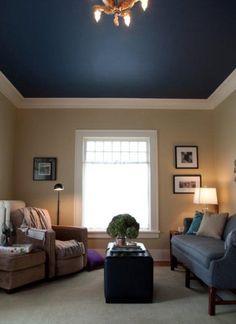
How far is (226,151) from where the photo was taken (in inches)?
183

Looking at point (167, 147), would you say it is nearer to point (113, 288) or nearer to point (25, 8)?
point (113, 288)

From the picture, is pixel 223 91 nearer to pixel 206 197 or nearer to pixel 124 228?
pixel 206 197

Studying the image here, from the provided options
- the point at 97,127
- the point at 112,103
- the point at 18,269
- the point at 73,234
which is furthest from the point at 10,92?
the point at 18,269

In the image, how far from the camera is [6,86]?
4477 mm

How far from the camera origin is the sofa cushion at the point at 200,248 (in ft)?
9.13

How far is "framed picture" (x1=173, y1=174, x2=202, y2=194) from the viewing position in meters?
5.07

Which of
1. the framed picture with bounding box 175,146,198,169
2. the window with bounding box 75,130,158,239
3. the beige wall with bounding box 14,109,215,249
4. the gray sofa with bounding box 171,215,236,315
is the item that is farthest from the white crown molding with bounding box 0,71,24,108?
the gray sofa with bounding box 171,215,236,315

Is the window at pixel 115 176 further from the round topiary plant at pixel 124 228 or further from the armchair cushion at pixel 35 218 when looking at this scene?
the round topiary plant at pixel 124 228

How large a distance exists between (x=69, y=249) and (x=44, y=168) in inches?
67.8

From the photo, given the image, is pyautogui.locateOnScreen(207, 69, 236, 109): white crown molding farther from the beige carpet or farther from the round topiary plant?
the beige carpet

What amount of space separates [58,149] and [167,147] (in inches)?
75.8

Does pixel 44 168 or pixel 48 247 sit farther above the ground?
pixel 44 168

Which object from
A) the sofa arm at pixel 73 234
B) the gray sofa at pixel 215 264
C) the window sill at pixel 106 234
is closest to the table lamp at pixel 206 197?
the window sill at pixel 106 234

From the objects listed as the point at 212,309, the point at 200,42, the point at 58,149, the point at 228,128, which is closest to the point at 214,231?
the point at 212,309
